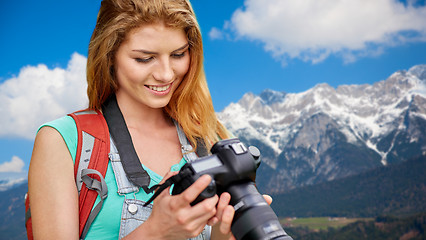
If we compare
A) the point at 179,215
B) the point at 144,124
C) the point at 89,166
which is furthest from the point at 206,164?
the point at 144,124

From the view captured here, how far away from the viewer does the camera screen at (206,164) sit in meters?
2.08

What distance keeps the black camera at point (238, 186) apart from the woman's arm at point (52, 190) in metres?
0.68

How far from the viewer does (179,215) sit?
193cm

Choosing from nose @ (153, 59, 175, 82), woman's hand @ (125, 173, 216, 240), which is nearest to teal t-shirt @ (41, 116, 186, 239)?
woman's hand @ (125, 173, 216, 240)

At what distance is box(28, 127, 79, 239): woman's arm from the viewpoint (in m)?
2.20

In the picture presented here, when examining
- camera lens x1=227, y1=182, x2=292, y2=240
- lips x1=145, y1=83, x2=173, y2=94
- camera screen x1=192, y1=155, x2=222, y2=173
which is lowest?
camera lens x1=227, y1=182, x2=292, y2=240

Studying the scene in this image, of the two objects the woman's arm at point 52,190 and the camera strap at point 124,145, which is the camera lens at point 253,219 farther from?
the woman's arm at point 52,190

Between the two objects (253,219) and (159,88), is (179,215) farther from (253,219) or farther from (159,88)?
(159,88)

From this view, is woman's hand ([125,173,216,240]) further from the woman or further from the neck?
the neck

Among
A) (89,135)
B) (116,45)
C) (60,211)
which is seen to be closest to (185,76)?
(116,45)

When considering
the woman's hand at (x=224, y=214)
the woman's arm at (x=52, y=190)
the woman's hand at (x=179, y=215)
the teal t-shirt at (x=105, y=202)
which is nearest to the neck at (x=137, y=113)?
the teal t-shirt at (x=105, y=202)

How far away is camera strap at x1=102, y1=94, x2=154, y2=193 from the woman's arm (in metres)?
0.35

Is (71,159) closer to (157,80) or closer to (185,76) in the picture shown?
(157,80)

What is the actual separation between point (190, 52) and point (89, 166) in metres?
1.14
